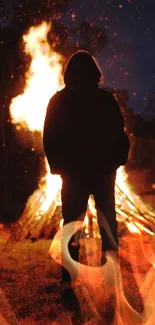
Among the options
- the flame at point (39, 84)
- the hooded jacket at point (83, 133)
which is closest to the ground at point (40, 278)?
the hooded jacket at point (83, 133)

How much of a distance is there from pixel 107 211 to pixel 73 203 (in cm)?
37

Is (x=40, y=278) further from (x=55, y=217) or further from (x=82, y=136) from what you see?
(x=55, y=217)

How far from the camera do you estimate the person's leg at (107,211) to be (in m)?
3.99

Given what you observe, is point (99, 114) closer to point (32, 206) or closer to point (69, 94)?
point (69, 94)

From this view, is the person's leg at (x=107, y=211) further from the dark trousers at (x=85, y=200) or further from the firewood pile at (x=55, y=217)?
the firewood pile at (x=55, y=217)

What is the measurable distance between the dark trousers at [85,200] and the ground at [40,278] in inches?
16.1

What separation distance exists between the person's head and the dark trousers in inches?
37.7

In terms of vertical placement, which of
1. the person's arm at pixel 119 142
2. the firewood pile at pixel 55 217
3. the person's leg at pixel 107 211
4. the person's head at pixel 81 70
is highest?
the person's head at pixel 81 70

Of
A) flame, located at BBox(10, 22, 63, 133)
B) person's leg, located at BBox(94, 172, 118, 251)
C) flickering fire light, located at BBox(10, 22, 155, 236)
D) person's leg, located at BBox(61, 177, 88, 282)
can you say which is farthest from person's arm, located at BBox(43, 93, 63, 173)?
flame, located at BBox(10, 22, 63, 133)

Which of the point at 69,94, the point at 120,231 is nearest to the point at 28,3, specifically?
the point at 120,231

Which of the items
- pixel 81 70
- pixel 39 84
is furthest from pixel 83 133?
pixel 39 84

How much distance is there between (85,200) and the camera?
398 centimetres

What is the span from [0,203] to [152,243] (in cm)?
574

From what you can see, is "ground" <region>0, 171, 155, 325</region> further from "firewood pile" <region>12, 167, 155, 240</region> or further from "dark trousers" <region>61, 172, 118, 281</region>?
"dark trousers" <region>61, 172, 118, 281</region>
